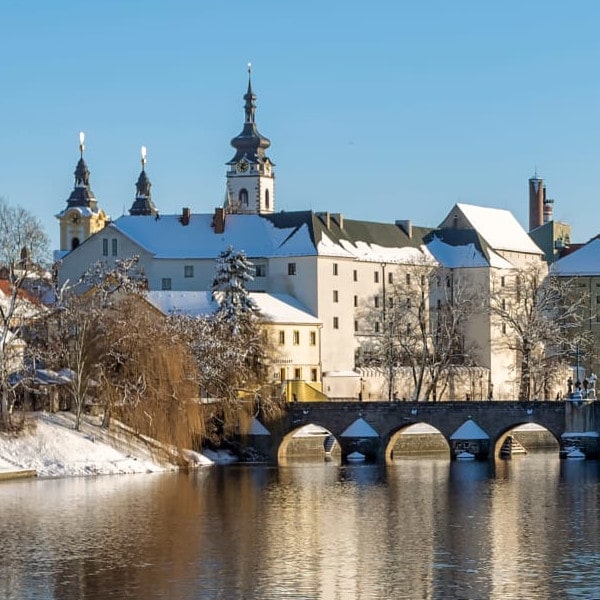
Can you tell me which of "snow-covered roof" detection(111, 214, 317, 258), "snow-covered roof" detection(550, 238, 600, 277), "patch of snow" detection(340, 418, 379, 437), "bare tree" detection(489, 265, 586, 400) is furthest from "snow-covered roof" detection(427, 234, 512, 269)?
"patch of snow" detection(340, 418, 379, 437)

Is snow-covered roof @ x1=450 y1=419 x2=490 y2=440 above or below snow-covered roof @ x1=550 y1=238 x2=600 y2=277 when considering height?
below

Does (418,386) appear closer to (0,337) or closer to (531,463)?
(531,463)

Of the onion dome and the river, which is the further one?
the onion dome

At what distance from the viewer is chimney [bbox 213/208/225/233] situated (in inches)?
4688

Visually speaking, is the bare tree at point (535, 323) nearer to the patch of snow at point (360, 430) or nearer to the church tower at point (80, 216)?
the patch of snow at point (360, 430)

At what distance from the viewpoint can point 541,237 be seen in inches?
6220

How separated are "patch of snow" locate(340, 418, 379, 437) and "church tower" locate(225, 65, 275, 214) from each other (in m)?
66.5

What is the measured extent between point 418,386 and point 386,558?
56199mm

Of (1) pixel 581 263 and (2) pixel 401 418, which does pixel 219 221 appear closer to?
(2) pixel 401 418

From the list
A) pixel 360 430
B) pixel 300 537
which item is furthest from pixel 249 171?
pixel 300 537

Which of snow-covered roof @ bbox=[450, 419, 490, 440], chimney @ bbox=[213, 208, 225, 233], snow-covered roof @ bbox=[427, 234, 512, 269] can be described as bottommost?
snow-covered roof @ bbox=[450, 419, 490, 440]

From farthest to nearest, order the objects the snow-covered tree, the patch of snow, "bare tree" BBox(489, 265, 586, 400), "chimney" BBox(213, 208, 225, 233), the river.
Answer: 1. "chimney" BBox(213, 208, 225, 233)
2. "bare tree" BBox(489, 265, 586, 400)
3. the snow-covered tree
4. the patch of snow
5. the river

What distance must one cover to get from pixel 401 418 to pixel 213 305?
18.0m

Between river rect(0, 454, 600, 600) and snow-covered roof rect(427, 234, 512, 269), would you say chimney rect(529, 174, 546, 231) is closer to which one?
snow-covered roof rect(427, 234, 512, 269)
